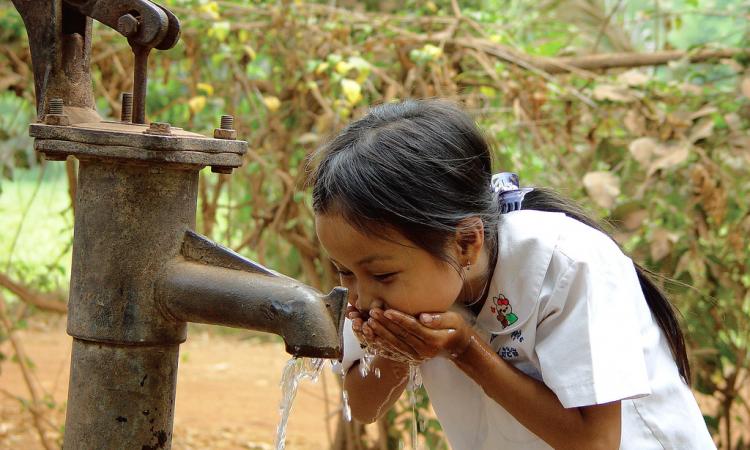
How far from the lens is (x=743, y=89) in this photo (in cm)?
299

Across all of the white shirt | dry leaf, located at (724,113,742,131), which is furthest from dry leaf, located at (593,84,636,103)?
the white shirt

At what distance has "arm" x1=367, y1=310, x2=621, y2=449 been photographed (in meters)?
1.51

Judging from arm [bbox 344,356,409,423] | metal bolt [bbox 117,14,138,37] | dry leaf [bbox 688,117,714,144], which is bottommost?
arm [bbox 344,356,409,423]

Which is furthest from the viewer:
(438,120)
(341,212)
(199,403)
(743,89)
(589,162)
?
(199,403)

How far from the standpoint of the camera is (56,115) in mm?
1284

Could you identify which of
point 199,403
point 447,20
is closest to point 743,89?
point 447,20

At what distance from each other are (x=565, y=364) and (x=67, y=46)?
89 centimetres

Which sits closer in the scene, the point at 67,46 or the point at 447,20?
the point at 67,46

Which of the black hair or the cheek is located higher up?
the black hair

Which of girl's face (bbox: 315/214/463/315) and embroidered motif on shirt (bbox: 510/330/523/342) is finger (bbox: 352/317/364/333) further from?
embroidered motif on shirt (bbox: 510/330/523/342)

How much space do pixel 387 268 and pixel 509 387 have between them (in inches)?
10.9

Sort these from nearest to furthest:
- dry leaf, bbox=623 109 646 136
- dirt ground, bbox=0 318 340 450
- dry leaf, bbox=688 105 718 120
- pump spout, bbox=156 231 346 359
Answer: pump spout, bbox=156 231 346 359 → dry leaf, bbox=688 105 718 120 → dry leaf, bbox=623 109 646 136 → dirt ground, bbox=0 318 340 450

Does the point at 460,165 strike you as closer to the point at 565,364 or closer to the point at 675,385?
the point at 565,364

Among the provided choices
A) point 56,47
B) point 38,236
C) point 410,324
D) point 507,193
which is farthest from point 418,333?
point 38,236
